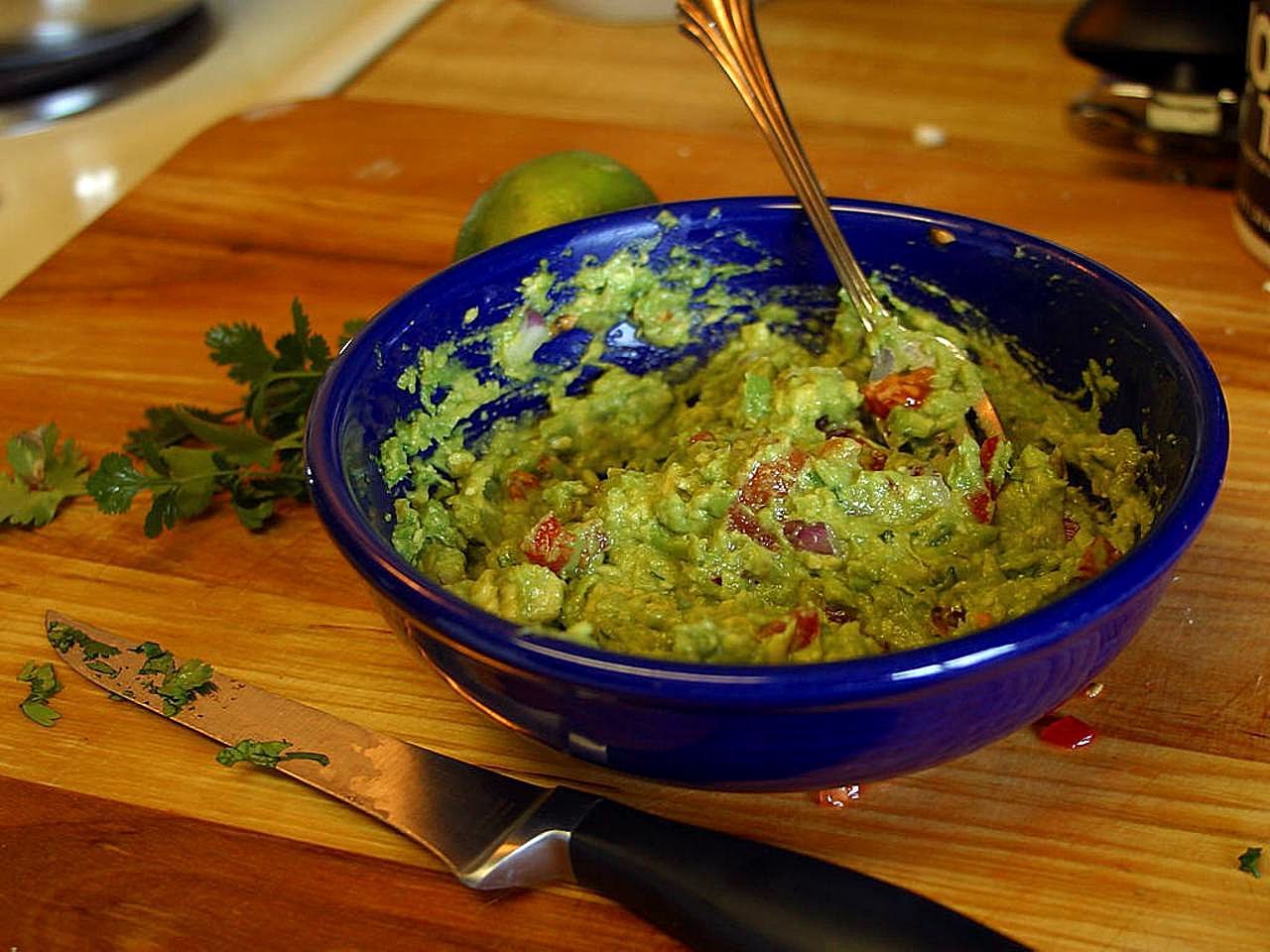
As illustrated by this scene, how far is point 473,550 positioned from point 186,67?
5.88 feet

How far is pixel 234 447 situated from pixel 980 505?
2.36 ft

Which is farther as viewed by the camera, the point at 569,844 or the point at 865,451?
the point at 865,451

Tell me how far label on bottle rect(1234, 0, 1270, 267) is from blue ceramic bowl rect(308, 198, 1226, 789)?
1.73 ft

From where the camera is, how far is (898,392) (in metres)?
1.33

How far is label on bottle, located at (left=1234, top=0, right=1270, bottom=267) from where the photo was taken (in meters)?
1.67

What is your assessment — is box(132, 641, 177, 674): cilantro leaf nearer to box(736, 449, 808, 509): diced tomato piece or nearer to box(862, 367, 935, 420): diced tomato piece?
box(736, 449, 808, 509): diced tomato piece

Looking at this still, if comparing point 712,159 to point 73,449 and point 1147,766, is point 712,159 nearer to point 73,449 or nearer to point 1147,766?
point 73,449

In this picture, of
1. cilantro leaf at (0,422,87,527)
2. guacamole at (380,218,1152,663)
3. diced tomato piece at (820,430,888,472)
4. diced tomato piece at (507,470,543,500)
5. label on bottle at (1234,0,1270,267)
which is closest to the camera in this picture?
guacamole at (380,218,1152,663)

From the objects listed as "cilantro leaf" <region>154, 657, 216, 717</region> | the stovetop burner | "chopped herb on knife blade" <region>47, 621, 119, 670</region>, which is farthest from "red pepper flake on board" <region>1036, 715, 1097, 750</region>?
the stovetop burner

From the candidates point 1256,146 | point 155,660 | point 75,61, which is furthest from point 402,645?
point 75,61

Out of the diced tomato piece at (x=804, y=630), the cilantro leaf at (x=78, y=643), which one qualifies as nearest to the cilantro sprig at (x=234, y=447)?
the cilantro leaf at (x=78, y=643)

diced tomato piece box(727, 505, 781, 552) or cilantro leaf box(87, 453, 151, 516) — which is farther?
cilantro leaf box(87, 453, 151, 516)

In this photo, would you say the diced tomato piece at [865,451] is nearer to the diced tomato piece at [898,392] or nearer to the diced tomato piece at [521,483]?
the diced tomato piece at [898,392]

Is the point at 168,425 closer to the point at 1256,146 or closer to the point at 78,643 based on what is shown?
the point at 78,643
